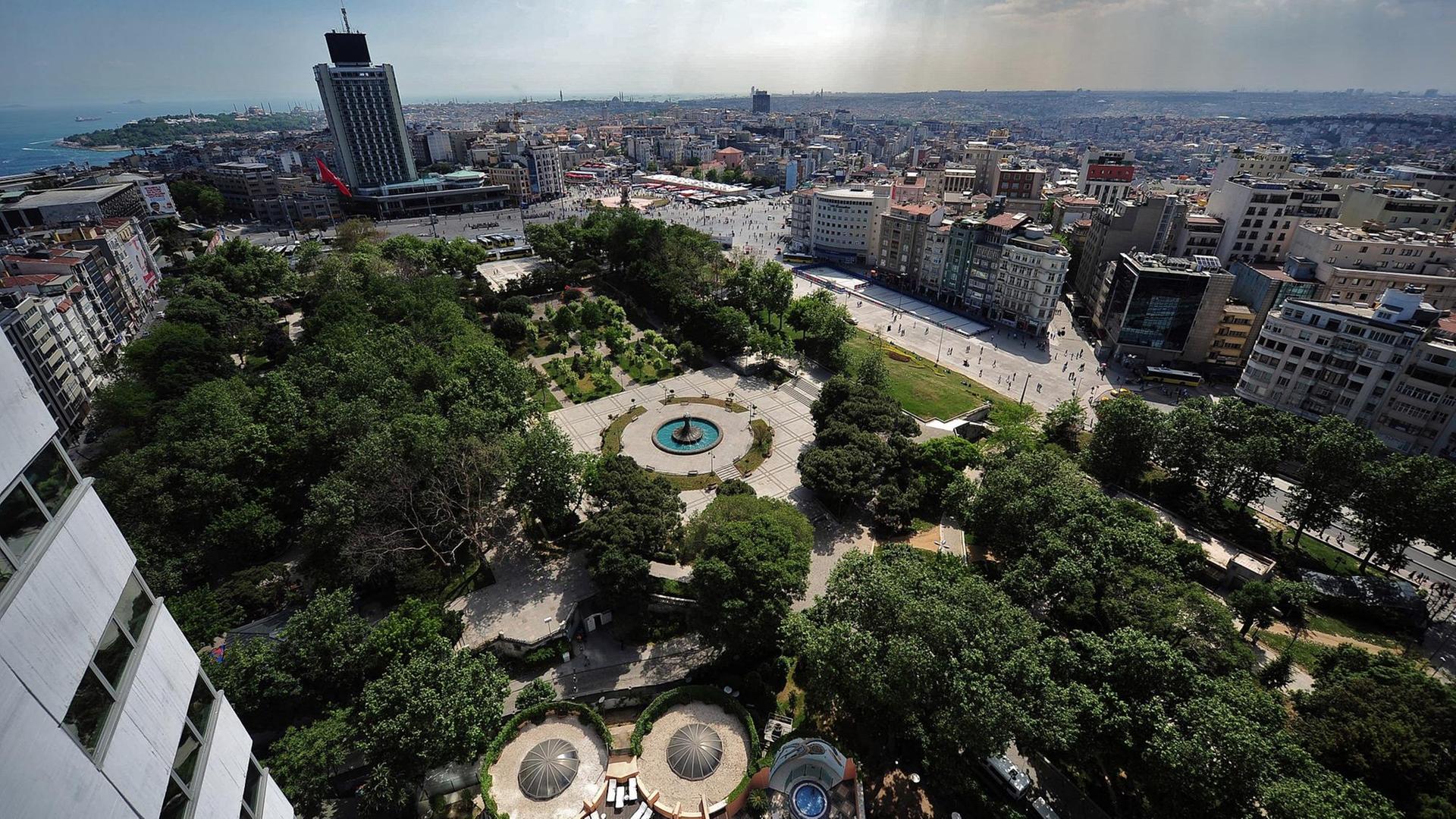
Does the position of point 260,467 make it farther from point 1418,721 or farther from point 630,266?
point 1418,721

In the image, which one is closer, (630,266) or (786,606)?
(786,606)

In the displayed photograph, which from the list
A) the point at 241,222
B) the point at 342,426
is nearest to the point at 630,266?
the point at 342,426

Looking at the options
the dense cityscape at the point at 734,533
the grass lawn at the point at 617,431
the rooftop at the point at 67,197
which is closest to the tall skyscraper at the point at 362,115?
the rooftop at the point at 67,197

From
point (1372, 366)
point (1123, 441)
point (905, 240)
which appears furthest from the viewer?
point (905, 240)

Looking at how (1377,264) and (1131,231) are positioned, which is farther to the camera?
(1131,231)

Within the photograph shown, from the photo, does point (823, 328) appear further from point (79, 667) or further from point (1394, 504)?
point (79, 667)

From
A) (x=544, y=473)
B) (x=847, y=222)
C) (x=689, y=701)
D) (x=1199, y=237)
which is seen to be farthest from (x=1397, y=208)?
(x=544, y=473)
